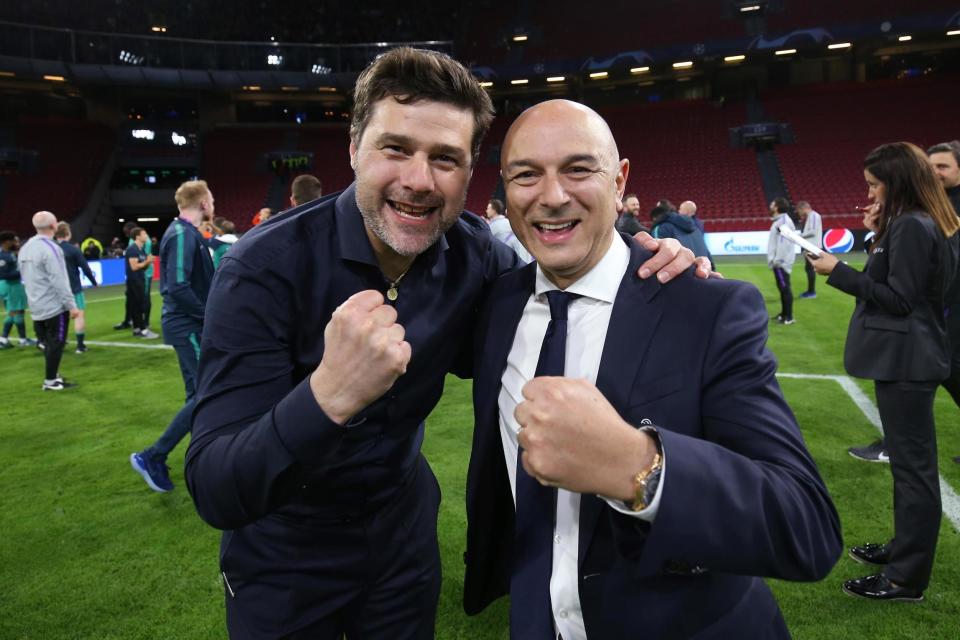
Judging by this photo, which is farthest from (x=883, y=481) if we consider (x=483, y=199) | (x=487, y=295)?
(x=483, y=199)

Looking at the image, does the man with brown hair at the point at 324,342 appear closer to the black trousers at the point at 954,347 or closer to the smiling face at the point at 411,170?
the smiling face at the point at 411,170

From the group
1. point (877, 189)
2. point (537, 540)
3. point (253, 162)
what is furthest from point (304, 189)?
point (253, 162)

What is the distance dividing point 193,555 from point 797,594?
11.4 feet

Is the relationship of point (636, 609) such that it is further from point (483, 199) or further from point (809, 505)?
point (483, 199)

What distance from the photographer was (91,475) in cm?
514

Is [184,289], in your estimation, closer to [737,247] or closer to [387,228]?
[387,228]

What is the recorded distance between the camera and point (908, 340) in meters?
3.11

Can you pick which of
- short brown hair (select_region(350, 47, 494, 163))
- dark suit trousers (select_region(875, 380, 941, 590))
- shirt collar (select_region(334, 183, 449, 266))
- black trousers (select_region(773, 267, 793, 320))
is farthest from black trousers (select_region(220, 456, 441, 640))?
black trousers (select_region(773, 267, 793, 320))

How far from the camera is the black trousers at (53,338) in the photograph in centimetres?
777

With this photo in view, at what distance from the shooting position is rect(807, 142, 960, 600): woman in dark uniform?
9.93 ft

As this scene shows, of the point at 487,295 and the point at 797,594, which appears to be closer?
the point at 487,295

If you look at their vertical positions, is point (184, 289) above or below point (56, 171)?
Answer: below

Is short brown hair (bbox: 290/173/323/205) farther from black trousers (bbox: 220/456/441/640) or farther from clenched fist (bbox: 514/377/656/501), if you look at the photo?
clenched fist (bbox: 514/377/656/501)

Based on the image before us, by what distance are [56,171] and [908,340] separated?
120 ft
